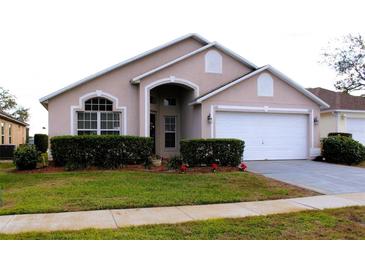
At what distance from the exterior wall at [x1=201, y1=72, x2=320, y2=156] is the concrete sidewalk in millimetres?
8285

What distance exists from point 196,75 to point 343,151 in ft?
26.9

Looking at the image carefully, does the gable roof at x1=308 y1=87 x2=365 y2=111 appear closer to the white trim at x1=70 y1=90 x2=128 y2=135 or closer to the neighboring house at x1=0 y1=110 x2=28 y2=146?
the white trim at x1=70 y1=90 x2=128 y2=135

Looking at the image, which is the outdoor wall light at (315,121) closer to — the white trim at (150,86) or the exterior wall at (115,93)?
the white trim at (150,86)

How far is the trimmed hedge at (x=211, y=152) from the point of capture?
44.9ft

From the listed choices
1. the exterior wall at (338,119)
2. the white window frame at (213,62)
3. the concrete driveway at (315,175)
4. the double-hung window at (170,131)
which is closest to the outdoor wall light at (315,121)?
the concrete driveway at (315,175)

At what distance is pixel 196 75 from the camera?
17.4 meters

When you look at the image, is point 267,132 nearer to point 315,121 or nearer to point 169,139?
point 315,121

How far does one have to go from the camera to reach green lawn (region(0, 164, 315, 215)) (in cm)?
787

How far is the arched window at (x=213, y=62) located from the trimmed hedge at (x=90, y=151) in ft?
21.0

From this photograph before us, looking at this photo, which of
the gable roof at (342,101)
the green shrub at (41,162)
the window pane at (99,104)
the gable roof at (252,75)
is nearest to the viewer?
the green shrub at (41,162)

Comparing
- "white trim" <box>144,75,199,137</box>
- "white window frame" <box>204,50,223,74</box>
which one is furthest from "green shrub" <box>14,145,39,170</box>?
"white window frame" <box>204,50,223,74</box>

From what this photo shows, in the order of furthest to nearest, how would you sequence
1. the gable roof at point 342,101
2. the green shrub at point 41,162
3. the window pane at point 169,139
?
the gable roof at point 342,101
the window pane at point 169,139
the green shrub at point 41,162

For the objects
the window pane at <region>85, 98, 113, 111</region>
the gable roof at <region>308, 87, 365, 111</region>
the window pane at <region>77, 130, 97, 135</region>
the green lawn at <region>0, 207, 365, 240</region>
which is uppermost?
the gable roof at <region>308, 87, 365, 111</region>

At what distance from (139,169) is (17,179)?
4367mm
